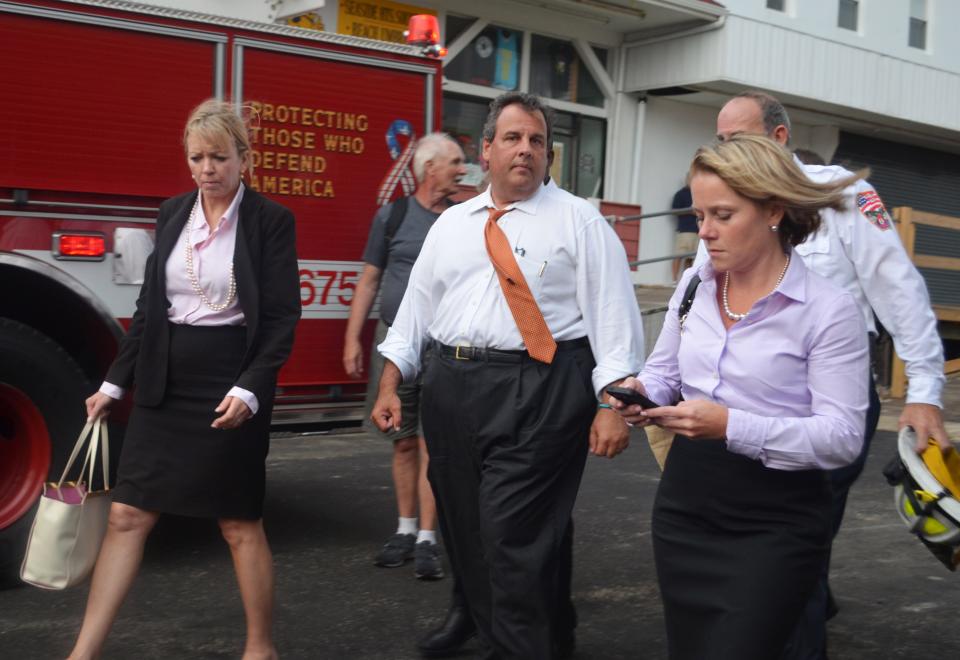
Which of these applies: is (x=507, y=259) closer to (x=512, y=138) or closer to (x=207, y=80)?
(x=512, y=138)

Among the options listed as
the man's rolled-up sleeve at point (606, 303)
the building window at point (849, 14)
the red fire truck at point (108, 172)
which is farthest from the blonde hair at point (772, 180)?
the building window at point (849, 14)

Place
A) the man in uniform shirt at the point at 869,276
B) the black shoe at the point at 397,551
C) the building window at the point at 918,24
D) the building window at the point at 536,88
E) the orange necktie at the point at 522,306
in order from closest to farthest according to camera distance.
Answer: the man in uniform shirt at the point at 869,276
the orange necktie at the point at 522,306
the black shoe at the point at 397,551
the building window at the point at 536,88
the building window at the point at 918,24

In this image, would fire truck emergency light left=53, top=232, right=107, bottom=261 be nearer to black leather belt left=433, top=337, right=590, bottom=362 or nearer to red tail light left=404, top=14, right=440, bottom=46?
black leather belt left=433, top=337, right=590, bottom=362

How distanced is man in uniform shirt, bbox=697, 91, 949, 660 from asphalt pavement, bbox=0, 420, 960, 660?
3.63 feet

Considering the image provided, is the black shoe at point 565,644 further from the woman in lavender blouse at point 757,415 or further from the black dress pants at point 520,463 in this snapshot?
the woman in lavender blouse at point 757,415

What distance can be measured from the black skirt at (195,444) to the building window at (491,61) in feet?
→ 39.9

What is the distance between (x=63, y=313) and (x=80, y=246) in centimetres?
32

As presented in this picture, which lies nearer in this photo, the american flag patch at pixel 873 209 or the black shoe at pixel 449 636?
the american flag patch at pixel 873 209

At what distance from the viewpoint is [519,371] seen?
3.83 metres

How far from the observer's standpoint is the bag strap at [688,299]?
3158 mm

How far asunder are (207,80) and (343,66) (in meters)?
0.73

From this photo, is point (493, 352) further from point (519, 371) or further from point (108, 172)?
point (108, 172)

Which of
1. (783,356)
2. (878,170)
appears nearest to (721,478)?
(783,356)

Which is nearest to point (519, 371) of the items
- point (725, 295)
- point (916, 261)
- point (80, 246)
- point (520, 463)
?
point (520, 463)
